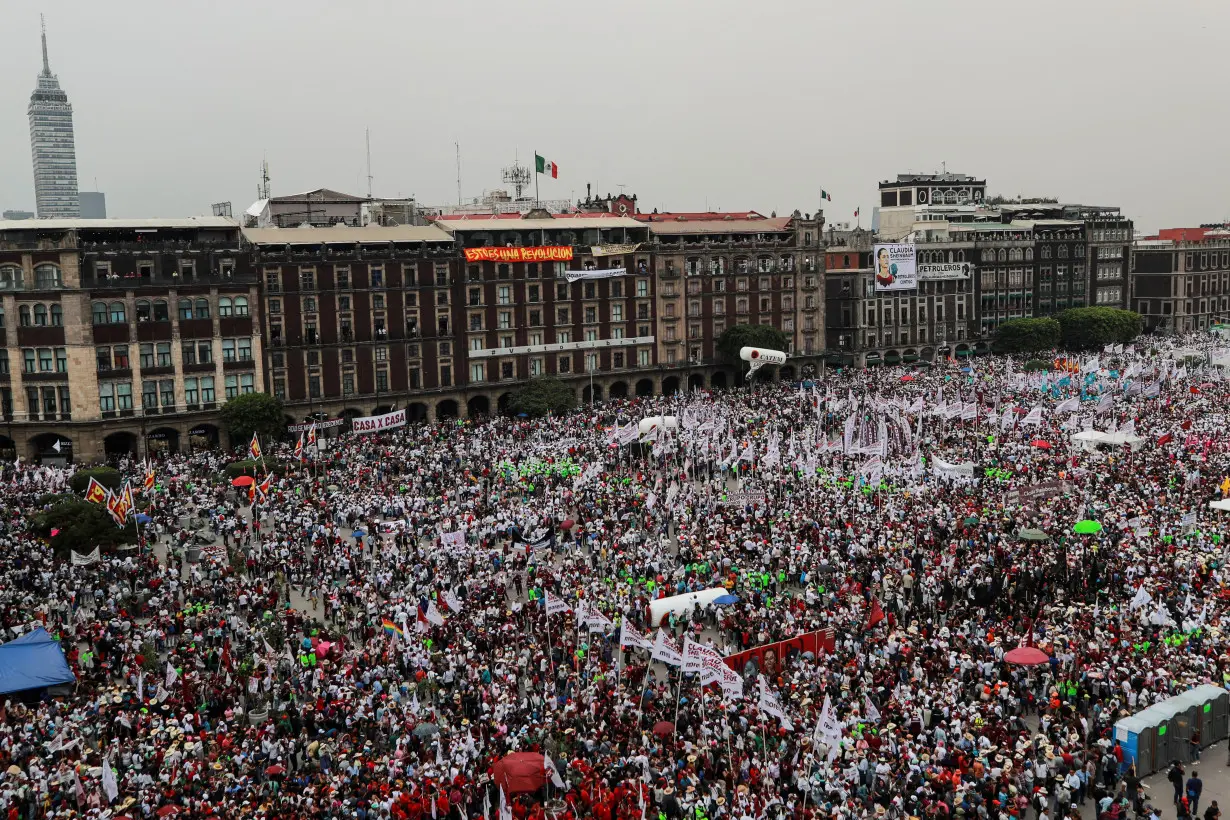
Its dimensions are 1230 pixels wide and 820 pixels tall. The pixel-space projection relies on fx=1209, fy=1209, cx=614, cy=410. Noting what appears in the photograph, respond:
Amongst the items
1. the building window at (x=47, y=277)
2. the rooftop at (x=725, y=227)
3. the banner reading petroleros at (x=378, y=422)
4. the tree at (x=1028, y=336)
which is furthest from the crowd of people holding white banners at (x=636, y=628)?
the tree at (x=1028, y=336)

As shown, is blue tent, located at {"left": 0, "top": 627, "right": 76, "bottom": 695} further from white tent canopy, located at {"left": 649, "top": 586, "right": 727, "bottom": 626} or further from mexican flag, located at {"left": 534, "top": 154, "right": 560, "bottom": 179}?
mexican flag, located at {"left": 534, "top": 154, "right": 560, "bottom": 179}

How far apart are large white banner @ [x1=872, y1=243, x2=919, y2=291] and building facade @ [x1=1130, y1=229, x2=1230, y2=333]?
44494 millimetres

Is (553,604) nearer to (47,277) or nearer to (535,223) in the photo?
(47,277)

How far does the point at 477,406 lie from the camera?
87875mm

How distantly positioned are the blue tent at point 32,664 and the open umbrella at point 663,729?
54.2 feet

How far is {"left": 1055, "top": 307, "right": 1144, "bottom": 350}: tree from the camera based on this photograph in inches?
4791

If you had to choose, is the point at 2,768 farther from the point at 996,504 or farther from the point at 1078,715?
the point at 996,504

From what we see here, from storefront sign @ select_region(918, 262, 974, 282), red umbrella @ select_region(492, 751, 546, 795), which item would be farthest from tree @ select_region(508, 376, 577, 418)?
red umbrella @ select_region(492, 751, 546, 795)

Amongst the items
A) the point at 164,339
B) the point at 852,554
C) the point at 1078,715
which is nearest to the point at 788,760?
the point at 1078,715

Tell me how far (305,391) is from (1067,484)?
48.8 meters

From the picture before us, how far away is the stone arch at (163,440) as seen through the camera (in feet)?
240

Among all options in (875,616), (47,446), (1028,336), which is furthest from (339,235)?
(1028,336)

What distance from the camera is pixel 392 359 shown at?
83562 mm

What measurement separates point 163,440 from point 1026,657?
57.6m
